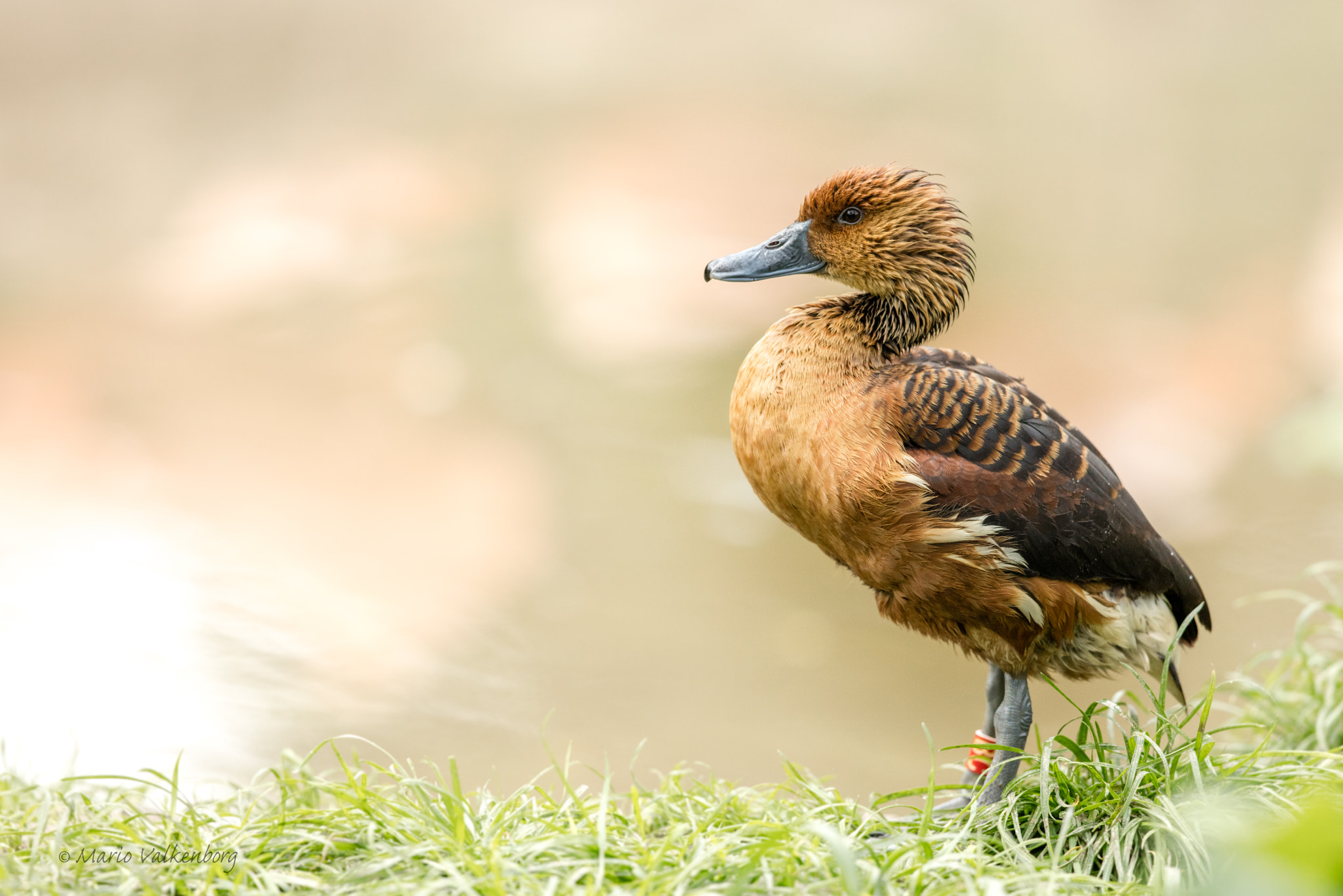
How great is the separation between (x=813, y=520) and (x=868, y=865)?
2.62 ft

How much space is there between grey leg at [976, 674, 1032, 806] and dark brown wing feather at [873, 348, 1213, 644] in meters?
0.32

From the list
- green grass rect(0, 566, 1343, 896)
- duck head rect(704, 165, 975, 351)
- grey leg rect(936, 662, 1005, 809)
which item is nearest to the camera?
green grass rect(0, 566, 1343, 896)

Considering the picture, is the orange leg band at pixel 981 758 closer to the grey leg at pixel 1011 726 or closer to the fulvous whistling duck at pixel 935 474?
the fulvous whistling duck at pixel 935 474

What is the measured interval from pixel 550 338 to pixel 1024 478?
417 cm

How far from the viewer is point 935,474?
234 cm

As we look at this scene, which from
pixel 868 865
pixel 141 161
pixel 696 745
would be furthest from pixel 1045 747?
pixel 141 161

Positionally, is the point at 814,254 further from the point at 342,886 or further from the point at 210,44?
the point at 210,44

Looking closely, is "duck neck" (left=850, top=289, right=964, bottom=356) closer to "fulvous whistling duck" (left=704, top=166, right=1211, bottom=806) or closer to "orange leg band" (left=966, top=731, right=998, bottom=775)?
"fulvous whistling duck" (left=704, top=166, right=1211, bottom=806)

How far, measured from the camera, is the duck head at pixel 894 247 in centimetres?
258

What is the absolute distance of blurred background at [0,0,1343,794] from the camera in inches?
164

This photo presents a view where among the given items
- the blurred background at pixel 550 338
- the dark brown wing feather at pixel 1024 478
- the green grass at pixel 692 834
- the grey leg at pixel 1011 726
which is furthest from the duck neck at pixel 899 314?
the blurred background at pixel 550 338

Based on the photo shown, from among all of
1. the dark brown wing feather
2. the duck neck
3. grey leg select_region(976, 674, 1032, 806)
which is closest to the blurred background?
grey leg select_region(976, 674, 1032, 806)

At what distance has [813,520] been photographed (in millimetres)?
2445

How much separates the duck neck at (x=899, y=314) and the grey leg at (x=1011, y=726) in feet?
2.94
